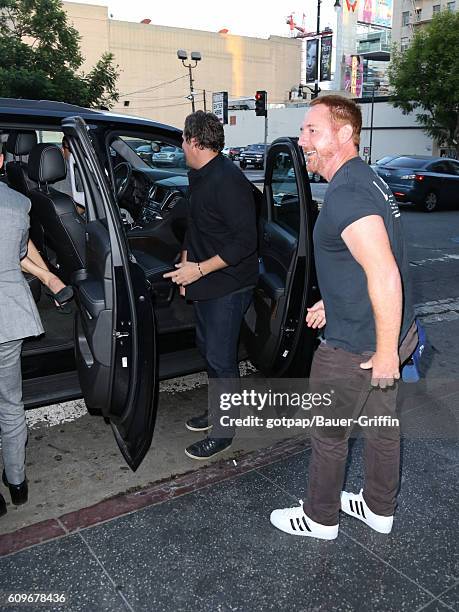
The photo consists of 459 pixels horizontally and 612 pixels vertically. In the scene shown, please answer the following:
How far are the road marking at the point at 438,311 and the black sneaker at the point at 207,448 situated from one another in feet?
10.7

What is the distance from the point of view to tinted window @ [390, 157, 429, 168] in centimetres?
1622

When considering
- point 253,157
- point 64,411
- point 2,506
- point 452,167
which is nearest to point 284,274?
point 64,411

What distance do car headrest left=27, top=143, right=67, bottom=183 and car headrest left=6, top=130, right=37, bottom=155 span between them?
106 centimetres

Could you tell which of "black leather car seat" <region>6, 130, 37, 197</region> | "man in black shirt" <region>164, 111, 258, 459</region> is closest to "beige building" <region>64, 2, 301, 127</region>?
"black leather car seat" <region>6, 130, 37, 197</region>

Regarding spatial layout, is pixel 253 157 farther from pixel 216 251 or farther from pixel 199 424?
pixel 216 251

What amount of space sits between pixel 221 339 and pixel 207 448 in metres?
0.64

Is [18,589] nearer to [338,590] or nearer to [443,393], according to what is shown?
[338,590]

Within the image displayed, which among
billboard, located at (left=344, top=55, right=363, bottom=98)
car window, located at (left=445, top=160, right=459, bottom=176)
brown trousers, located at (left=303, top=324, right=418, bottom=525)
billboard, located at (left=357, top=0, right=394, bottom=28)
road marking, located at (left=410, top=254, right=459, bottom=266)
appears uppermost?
billboard, located at (left=357, top=0, right=394, bottom=28)

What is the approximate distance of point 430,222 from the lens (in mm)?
13766

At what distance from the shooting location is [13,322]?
2.60m

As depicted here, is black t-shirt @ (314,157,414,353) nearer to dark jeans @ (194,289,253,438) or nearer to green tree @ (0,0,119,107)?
dark jeans @ (194,289,253,438)

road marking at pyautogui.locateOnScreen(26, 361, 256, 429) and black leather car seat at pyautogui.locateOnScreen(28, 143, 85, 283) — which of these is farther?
road marking at pyautogui.locateOnScreen(26, 361, 256, 429)

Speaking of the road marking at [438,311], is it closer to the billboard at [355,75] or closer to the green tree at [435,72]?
the green tree at [435,72]

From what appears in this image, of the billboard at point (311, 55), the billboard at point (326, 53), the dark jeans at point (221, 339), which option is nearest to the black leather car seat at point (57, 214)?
the dark jeans at point (221, 339)
